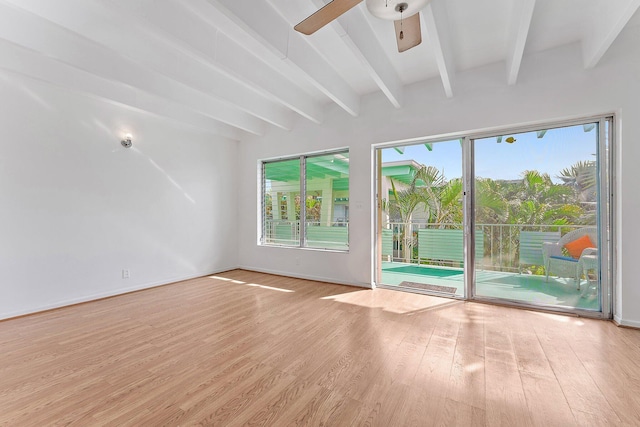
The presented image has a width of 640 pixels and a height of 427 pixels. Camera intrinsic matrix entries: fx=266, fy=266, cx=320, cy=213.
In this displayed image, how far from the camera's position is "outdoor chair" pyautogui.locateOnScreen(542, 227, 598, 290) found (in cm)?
307

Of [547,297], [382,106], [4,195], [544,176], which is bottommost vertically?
[547,297]

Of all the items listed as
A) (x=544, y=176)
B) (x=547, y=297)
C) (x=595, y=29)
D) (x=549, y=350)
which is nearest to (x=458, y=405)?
(x=549, y=350)

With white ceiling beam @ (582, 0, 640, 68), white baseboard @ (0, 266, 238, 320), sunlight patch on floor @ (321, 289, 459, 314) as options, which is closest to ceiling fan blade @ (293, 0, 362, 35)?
white ceiling beam @ (582, 0, 640, 68)

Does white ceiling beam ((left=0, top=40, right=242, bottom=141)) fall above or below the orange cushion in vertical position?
above

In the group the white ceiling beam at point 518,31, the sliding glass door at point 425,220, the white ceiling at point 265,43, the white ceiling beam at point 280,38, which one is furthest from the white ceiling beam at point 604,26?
the white ceiling beam at point 280,38

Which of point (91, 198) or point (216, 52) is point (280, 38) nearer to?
point (216, 52)

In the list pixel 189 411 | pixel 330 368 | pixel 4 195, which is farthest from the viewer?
pixel 4 195

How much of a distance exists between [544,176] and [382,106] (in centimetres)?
230

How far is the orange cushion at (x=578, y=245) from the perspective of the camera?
10.1 ft

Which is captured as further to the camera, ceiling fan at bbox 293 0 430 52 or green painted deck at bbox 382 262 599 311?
green painted deck at bbox 382 262 599 311

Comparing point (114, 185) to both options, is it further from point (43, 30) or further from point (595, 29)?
point (595, 29)

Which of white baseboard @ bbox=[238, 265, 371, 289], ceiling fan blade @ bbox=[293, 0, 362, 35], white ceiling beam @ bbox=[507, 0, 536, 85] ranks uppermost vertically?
white ceiling beam @ bbox=[507, 0, 536, 85]

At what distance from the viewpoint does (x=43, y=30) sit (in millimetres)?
2535

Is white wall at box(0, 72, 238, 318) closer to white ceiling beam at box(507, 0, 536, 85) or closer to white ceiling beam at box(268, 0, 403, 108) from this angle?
white ceiling beam at box(268, 0, 403, 108)
